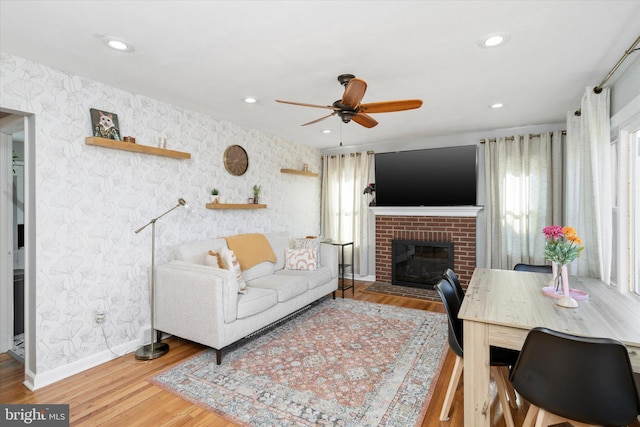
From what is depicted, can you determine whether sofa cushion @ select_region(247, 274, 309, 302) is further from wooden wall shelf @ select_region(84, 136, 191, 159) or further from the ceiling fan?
the ceiling fan

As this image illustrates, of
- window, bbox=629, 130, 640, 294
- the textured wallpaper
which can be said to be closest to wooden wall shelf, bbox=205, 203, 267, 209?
the textured wallpaper

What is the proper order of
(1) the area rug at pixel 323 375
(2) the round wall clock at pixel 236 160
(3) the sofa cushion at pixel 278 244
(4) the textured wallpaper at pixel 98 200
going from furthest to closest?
(3) the sofa cushion at pixel 278 244 < (2) the round wall clock at pixel 236 160 < (4) the textured wallpaper at pixel 98 200 < (1) the area rug at pixel 323 375

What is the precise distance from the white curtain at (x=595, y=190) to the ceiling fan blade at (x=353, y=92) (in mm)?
2075

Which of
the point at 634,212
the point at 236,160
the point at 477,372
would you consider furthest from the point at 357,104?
the point at 634,212

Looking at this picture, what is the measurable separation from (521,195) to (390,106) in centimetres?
310

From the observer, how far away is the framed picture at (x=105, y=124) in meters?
2.72

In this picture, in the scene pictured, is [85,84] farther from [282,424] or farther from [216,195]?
[282,424]

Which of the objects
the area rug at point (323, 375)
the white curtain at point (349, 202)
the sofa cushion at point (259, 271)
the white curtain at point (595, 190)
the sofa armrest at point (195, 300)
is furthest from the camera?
the white curtain at point (349, 202)

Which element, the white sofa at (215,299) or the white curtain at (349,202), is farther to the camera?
the white curtain at (349,202)

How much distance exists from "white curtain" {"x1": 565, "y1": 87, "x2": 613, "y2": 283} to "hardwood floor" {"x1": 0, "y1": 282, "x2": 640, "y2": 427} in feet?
4.02

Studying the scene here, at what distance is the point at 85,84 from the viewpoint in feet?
8.84

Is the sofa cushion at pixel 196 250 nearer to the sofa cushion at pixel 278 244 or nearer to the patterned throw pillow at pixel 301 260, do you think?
the sofa cushion at pixel 278 244

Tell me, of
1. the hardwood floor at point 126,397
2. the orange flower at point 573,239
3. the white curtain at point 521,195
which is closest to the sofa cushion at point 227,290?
the hardwood floor at point 126,397

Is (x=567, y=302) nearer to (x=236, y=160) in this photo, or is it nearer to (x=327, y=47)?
(x=327, y=47)
